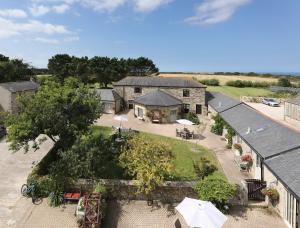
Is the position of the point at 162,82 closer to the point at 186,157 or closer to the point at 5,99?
the point at 186,157

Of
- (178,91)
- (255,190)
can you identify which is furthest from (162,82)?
(255,190)

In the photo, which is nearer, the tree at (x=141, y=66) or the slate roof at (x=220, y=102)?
the slate roof at (x=220, y=102)

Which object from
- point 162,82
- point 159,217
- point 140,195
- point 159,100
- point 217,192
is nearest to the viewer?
point 159,217

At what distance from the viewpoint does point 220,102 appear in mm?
44688

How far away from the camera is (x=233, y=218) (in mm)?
17094

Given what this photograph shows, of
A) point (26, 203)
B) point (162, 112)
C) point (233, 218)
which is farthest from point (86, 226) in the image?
point (162, 112)

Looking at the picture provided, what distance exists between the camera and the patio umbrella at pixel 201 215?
12.9m

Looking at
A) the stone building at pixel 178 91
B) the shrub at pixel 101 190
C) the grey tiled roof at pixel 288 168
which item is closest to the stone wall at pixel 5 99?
the stone building at pixel 178 91

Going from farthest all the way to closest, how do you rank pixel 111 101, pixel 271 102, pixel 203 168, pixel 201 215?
1. pixel 271 102
2. pixel 111 101
3. pixel 203 168
4. pixel 201 215

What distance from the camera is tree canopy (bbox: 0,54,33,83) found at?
7269 centimetres

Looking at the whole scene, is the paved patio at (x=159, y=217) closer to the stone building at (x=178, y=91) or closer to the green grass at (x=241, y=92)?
the stone building at (x=178, y=91)

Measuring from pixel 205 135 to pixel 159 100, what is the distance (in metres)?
12.0

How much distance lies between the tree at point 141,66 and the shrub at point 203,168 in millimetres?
67259

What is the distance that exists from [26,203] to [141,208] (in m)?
7.82
